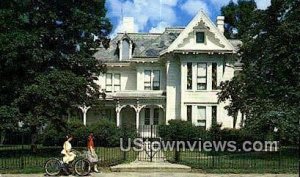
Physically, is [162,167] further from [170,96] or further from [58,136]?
[170,96]

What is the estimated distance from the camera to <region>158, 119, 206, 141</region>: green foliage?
3816cm

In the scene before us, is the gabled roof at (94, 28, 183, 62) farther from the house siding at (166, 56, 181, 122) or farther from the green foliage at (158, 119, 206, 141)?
the green foliage at (158, 119, 206, 141)

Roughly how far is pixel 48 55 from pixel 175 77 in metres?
17.7

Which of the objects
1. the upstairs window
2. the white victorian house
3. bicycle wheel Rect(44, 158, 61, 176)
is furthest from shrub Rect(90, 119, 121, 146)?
bicycle wheel Rect(44, 158, 61, 176)

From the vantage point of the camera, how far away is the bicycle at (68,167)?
67.9ft

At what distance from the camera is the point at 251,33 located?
104 feet

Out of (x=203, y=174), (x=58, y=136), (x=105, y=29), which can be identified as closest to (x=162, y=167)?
(x=203, y=174)

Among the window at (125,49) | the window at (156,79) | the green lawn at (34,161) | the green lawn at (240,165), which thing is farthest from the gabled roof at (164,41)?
the green lawn at (240,165)

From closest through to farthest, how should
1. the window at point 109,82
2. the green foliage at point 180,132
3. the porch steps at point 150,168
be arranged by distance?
1. the porch steps at point 150,168
2. the green foliage at point 180,132
3. the window at point 109,82

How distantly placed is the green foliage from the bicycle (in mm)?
17558

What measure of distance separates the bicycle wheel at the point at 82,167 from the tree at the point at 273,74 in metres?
10.5

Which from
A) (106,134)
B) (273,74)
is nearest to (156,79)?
(106,134)

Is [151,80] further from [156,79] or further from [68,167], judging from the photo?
[68,167]

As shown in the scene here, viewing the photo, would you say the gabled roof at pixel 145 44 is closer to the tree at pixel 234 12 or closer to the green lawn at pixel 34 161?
the green lawn at pixel 34 161
